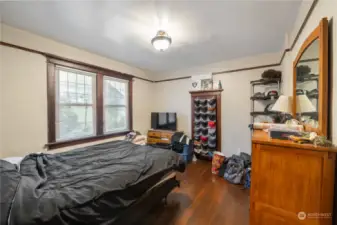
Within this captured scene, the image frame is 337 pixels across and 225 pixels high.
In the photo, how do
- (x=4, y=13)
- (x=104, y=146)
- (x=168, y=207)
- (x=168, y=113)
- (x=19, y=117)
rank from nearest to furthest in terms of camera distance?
(x=4, y=13) → (x=168, y=207) → (x=19, y=117) → (x=104, y=146) → (x=168, y=113)

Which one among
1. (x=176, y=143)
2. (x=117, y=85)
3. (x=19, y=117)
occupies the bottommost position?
(x=176, y=143)

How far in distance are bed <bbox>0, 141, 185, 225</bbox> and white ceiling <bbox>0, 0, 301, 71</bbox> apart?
5.91 feet

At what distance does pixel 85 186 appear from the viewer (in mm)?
1291

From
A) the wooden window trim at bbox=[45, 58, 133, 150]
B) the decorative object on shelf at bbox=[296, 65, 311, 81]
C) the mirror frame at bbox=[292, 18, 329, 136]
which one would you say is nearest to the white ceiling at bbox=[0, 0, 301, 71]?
the wooden window trim at bbox=[45, 58, 133, 150]

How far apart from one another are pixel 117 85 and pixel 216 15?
9.11 feet

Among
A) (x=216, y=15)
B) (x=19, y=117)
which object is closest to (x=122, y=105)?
(x=19, y=117)

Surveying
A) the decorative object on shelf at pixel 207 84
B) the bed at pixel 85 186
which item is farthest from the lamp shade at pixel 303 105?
the decorative object on shelf at pixel 207 84

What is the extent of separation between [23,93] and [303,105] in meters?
3.68

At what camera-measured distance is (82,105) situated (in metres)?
3.08

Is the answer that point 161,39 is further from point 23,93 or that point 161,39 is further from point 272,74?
point 272,74

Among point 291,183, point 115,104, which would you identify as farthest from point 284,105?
point 115,104

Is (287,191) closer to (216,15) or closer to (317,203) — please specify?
(317,203)

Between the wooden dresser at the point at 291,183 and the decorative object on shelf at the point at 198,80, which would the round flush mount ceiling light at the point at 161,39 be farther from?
the decorative object on shelf at the point at 198,80

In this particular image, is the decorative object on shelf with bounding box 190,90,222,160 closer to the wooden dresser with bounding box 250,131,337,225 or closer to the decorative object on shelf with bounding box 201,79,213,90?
the decorative object on shelf with bounding box 201,79,213,90
